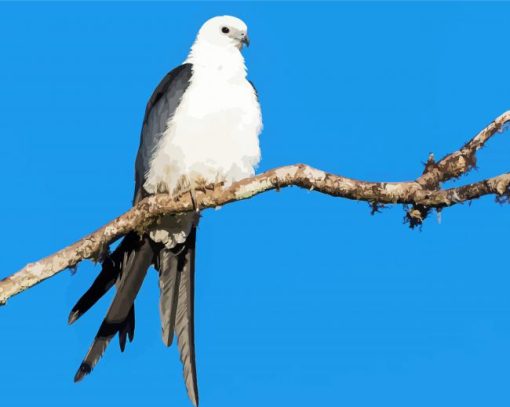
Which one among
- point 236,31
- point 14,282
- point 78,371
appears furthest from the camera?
point 236,31

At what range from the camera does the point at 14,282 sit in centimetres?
423

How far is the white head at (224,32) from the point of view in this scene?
19.7 feet

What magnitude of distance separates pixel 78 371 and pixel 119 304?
528 millimetres

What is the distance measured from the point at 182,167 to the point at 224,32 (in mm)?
1246

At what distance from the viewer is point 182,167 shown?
537 centimetres

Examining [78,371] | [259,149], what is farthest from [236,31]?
[78,371]

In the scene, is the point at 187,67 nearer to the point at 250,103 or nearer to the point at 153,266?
the point at 250,103

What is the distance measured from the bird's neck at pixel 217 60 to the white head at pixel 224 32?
0.21 ft

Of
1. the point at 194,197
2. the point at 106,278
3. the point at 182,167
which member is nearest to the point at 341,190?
the point at 194,197

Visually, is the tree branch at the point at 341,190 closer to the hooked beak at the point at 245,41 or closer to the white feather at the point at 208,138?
the white feather at the point at 208,138

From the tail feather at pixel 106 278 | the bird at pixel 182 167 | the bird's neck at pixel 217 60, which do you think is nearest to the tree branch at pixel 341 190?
the tail feather at pixel 106 278

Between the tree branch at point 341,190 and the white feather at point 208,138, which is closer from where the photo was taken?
the tree branch at point 341,190

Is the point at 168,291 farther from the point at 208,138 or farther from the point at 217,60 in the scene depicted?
the point at 217,60

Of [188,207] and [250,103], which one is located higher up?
[250,103]
